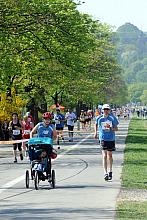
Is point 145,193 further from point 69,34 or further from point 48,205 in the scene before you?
point 69,34

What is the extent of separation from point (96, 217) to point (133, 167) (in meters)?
9.18

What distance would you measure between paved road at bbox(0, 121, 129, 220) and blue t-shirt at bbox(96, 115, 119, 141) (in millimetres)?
1065

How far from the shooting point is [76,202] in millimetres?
12734

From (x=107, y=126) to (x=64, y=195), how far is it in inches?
127

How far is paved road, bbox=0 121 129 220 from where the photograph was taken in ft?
37.4

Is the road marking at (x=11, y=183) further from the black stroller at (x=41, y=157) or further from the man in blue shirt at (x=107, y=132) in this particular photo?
the man in blue shirt at (x=107, y=132)

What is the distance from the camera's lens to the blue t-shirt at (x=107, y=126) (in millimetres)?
16578

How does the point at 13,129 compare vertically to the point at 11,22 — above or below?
below

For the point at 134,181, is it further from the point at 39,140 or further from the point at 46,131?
the point at 39,140

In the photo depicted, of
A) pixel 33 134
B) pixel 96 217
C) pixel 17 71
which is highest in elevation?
pixel 17 71

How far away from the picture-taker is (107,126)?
16.6 meters

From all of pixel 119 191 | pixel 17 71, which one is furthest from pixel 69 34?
pixel 119 191

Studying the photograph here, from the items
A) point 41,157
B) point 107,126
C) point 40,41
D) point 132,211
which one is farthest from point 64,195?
point 40,41

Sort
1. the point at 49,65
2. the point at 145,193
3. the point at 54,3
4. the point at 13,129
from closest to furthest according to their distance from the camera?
the point at 145,193 < the point at 13,129 < the point at 54,3 < the point at 49,65
